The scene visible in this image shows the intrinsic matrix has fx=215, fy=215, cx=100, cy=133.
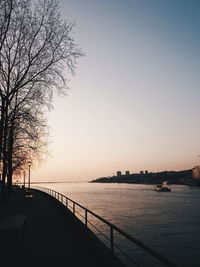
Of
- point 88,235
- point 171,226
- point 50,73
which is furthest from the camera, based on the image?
point 171,226

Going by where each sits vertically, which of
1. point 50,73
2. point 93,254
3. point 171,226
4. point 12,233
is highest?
point 50,73

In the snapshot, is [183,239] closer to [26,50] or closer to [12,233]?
[12,233]

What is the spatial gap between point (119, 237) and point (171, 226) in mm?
10237

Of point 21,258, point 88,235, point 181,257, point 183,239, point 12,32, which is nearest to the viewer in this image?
point 21,258

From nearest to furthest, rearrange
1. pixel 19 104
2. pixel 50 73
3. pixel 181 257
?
pixel 50 73, pixel 19 104, pixel 181 257

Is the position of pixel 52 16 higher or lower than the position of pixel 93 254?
higher

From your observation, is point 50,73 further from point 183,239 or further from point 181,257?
point 183,239

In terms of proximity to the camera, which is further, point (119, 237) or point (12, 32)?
point (119, 237)

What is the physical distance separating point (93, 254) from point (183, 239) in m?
19.2

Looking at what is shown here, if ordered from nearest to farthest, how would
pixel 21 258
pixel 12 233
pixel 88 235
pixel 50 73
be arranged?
pixel 21 258 < pixel 12 233 < pixel 88 235 < pixel 50 73

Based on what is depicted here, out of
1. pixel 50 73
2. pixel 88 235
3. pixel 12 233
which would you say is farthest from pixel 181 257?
pixel 50 73

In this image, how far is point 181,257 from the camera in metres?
16.9

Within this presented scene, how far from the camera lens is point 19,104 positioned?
1531 cm

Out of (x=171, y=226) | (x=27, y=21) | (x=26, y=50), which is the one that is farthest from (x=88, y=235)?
(x=171, y=226)
